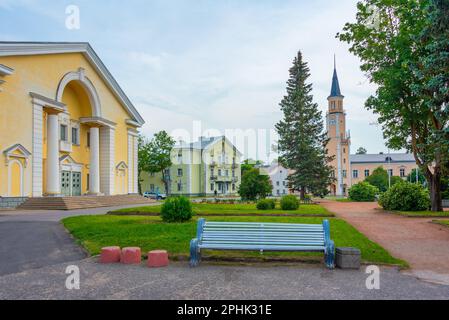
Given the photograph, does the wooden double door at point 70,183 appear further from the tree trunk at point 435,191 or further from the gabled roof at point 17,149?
the tree trunk at point 435,191

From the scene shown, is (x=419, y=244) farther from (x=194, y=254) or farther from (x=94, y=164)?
(x=94, y=164)


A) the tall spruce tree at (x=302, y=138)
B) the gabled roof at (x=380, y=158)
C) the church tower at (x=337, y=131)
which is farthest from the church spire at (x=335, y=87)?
the tall spruce tree at (x=302, y=138)

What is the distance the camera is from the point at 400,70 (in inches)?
727

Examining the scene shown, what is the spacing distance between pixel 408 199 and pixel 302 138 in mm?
19344

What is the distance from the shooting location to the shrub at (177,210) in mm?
13320

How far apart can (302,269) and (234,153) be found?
6346cm

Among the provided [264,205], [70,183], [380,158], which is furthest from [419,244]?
[380,158]

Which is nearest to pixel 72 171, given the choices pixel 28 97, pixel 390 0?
pixel 28 97

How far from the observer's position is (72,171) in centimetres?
3241

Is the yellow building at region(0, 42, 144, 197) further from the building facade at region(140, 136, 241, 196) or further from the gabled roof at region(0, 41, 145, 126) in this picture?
the building facade at region(140, 136, 241, 196)

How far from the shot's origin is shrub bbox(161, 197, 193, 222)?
1332 centimetres

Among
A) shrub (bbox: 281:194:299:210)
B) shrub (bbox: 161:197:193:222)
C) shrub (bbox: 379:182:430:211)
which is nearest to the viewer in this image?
shrub (bbox: 161:197:193:222)

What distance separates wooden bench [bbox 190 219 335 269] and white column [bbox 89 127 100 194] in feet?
93.9

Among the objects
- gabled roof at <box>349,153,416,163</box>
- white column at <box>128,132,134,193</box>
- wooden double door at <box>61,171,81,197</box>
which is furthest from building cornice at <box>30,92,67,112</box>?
gabled roof at <box>349,153,416,163</box>
